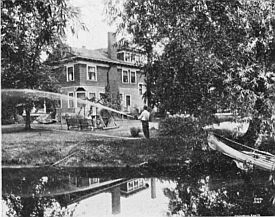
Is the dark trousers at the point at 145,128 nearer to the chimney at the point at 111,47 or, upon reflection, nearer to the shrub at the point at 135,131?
the shrub at the point at 135,131

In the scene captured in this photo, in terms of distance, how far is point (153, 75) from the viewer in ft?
6.39

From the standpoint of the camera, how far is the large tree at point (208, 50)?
1.94 metres

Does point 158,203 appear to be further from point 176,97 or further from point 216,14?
point 216,14

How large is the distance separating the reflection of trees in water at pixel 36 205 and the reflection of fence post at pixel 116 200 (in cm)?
21

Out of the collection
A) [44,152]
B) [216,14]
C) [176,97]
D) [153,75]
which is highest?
[216,14]

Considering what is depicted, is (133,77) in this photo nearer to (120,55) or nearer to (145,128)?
(120,55)

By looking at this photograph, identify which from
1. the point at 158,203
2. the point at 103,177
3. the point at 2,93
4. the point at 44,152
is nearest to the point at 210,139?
the point at 158,203

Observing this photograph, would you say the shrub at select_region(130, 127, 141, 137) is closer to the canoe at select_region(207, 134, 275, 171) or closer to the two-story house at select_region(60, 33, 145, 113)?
the two-story house at select_region(60, 33, 145, 113)

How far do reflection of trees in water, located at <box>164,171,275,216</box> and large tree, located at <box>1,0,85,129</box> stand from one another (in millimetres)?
921

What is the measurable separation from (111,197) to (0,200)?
569 mm

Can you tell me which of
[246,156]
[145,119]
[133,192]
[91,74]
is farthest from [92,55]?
[246,156]

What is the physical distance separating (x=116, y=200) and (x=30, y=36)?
1.01 metres

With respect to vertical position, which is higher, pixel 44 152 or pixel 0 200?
pixel 44 152

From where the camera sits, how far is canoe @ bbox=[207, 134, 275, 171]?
1964mm
